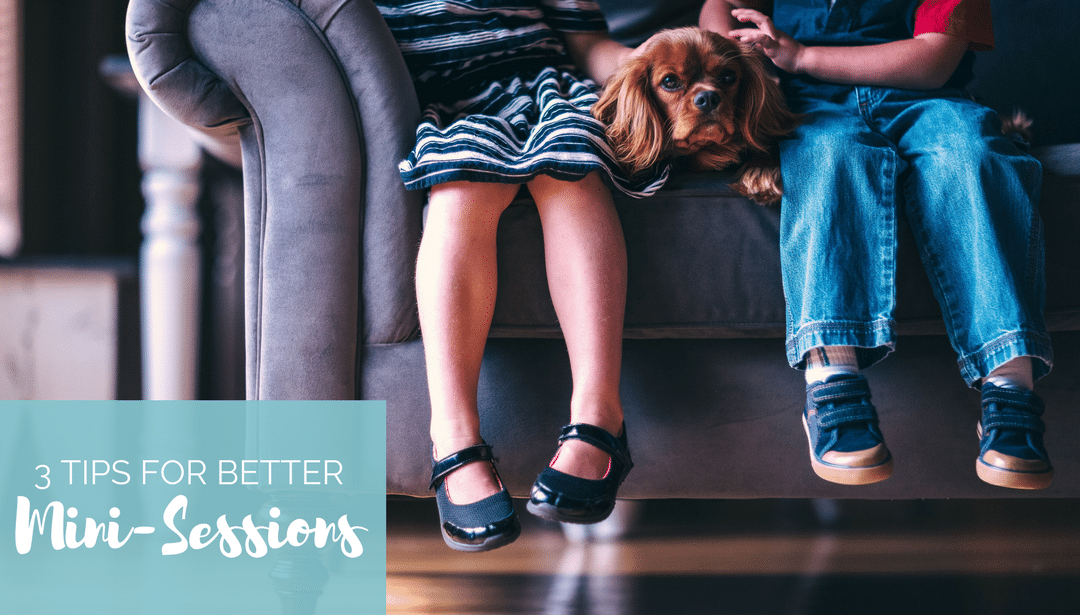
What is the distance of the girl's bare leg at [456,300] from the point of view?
0.69 meters

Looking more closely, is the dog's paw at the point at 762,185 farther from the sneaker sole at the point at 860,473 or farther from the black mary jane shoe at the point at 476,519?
the black mary jane shoe at the point at 476,519

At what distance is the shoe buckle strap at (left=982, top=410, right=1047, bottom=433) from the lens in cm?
66

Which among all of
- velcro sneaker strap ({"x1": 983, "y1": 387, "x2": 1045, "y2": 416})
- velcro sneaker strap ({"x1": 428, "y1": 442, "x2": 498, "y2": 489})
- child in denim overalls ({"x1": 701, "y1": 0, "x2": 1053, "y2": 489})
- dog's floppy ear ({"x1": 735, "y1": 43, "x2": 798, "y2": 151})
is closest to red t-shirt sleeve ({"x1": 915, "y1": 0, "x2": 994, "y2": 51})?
child in denim overalls ({"x1": 701, "y1": 0, "x2": 1053, "y2": 489})

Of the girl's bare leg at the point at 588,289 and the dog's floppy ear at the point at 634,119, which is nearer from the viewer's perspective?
the girl's bare leg at the point at 588,289

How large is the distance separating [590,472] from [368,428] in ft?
0.93

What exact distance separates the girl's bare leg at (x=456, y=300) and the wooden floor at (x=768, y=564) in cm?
24

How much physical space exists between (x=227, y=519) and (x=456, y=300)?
0.37 meters

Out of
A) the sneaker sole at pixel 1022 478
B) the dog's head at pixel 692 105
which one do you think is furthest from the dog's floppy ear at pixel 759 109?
the sneaker sole at pixel 1022 478

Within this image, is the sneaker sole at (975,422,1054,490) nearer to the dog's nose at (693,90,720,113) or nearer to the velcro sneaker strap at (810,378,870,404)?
the velcro sneaker strap at (810,378,870,404)

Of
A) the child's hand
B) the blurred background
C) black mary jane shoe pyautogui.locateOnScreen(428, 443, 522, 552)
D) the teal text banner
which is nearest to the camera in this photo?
black mary jane shoe pyautogui.locateOnScreen(428, 443, 522, 552)

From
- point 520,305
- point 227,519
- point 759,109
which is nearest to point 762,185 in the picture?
point 759,109

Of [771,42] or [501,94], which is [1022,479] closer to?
[771,42]

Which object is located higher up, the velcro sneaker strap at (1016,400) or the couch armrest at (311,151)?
the couch armrest at (311,151)

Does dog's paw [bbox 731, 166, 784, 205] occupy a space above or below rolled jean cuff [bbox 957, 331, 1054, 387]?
above
